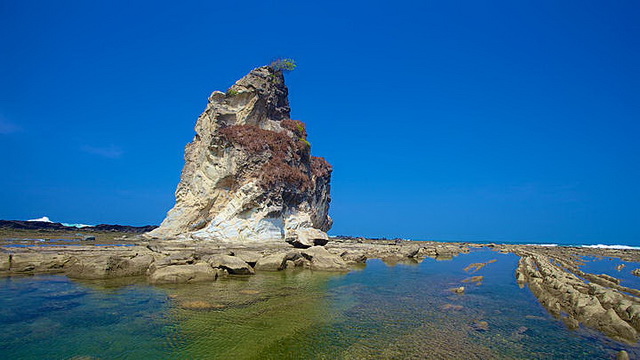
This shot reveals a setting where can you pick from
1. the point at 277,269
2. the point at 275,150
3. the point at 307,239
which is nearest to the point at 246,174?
the point at 275,150

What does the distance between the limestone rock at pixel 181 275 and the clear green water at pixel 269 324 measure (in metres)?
0.86

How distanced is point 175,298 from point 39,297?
16.1ft

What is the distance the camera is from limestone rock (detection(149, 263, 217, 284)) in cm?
1600

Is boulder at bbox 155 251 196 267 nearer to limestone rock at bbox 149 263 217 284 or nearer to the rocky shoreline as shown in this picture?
the rocky shoreline

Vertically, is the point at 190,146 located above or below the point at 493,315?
above

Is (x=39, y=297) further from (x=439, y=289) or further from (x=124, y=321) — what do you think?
(x=439, y=289)

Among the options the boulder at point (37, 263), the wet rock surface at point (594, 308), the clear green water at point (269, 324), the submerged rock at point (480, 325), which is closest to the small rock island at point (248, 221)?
the boulder at point (37, 263)

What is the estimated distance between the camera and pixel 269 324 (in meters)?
10.0

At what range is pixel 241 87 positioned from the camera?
45625mm

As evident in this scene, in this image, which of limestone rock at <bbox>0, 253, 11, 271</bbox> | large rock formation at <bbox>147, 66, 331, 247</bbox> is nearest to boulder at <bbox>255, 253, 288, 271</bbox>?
large rock formation at <bbox>147, 66, 331, 247</bbox>

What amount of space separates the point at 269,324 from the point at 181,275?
27.5ft

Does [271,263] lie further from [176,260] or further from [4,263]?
[4,263]

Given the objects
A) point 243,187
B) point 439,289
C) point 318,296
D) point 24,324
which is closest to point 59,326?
point 24,324

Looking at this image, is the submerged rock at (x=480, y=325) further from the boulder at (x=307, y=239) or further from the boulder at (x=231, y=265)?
the boulder at (x=307, y=239)
